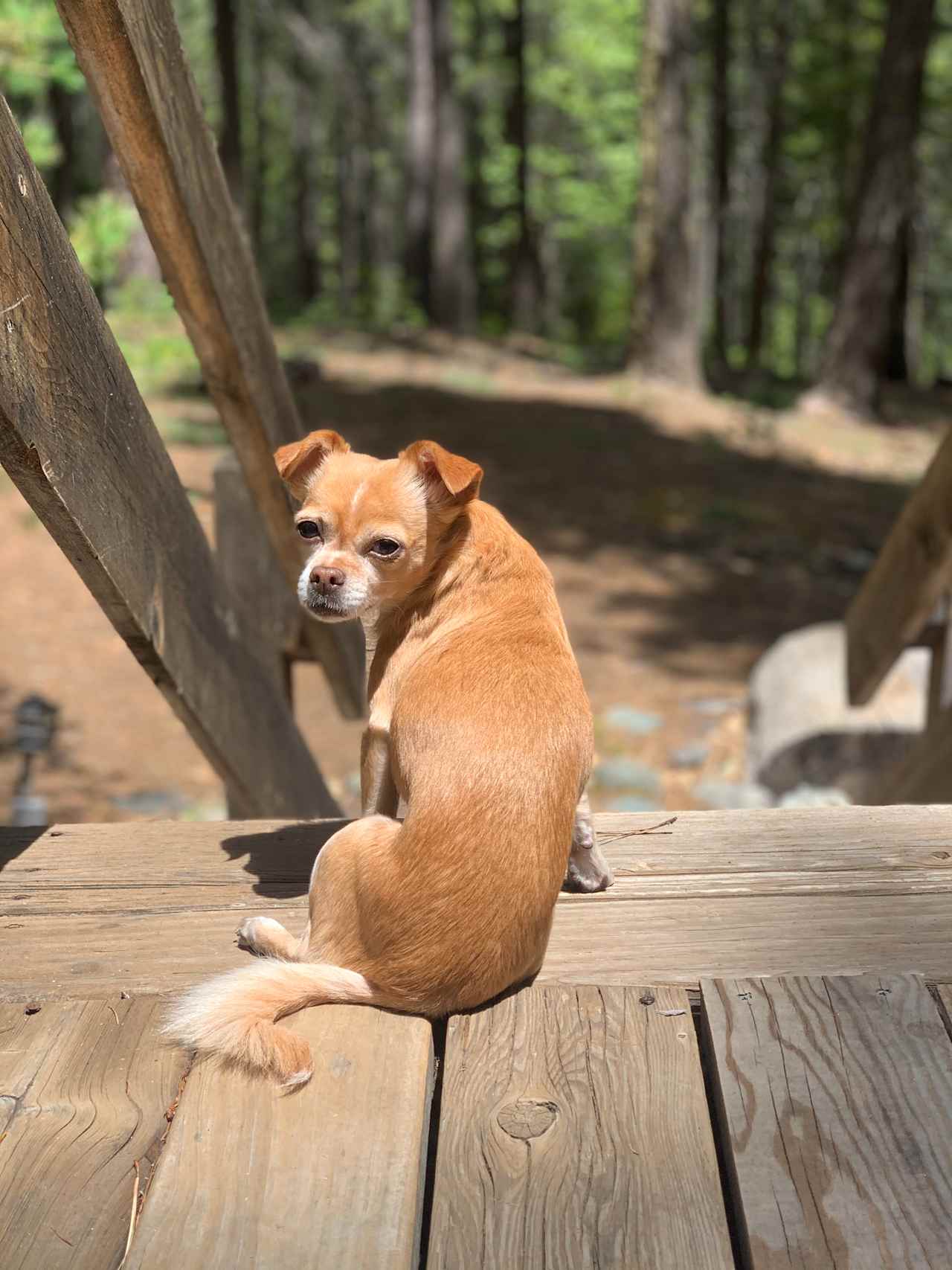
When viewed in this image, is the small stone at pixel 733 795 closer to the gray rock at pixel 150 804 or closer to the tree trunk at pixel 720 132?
the gray rock at pixel 150 804

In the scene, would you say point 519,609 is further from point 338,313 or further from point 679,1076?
point 338,313

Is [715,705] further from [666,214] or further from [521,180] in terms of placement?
[521,180]

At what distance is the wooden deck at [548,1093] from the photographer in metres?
1.70

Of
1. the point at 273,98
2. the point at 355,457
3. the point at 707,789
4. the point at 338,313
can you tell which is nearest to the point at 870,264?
the point at 338,313

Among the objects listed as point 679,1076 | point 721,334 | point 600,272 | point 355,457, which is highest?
point 355,457

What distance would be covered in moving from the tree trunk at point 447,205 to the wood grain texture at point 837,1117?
19.3 m

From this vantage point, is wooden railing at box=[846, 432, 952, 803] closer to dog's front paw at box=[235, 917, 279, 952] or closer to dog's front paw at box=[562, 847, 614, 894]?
dog's front paw at box=[562, 847, 614, 894]

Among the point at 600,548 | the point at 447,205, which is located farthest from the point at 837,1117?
the point at 447,205

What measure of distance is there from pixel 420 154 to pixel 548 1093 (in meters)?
23.4

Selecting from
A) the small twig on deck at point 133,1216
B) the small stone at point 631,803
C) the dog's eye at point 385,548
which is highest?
the dog's eye at point 385,548

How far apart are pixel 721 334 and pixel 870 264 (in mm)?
9152

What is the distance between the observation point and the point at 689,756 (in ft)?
25.6

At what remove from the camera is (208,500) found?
4.20 meters

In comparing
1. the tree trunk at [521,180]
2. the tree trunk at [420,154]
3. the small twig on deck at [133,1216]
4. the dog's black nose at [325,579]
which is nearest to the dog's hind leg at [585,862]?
the dog's black nose at [325,579]
